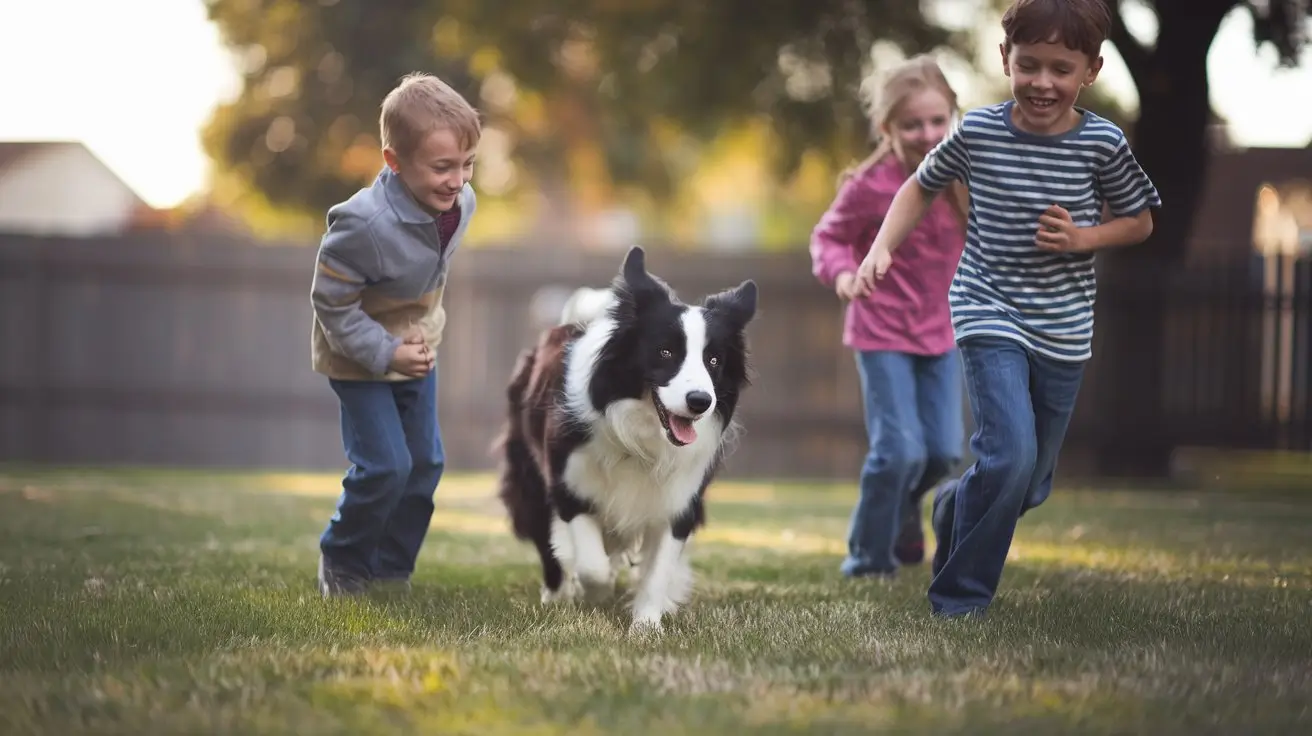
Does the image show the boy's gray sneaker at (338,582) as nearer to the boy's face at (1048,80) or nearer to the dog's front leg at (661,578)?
the dog's front leg at (661,578)

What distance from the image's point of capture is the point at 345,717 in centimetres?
318

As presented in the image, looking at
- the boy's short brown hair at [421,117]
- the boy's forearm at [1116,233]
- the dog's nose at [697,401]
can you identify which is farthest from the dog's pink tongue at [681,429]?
the boy's forearm at [1116,233]

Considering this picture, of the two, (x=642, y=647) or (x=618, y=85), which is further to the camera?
(x=618, y=85)

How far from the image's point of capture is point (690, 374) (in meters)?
4.67

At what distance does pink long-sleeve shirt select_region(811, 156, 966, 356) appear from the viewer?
20.0 ft

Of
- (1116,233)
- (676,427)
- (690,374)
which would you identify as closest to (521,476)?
(676,427)

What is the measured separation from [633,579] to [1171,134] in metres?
8.89

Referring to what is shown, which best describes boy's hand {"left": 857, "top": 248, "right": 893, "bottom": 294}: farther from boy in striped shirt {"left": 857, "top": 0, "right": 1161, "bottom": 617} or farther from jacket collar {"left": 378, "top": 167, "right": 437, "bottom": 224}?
jacket collar {"left": 378, "top": 167, "right": 437, "bottom": 224}

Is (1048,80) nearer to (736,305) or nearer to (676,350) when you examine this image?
(736,305)

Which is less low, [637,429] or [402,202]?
[402,202]

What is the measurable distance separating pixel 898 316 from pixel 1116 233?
62.3 inches

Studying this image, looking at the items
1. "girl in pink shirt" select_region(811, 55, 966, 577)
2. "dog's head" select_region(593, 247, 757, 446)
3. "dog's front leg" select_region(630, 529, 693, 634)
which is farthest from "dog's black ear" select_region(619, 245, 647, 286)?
"girl in pink shirt" select_region(811, 55, 966, 577)

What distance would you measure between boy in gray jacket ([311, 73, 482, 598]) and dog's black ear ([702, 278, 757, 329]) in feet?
3.37

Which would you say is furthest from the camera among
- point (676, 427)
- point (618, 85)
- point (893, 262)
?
point (618, 85)
